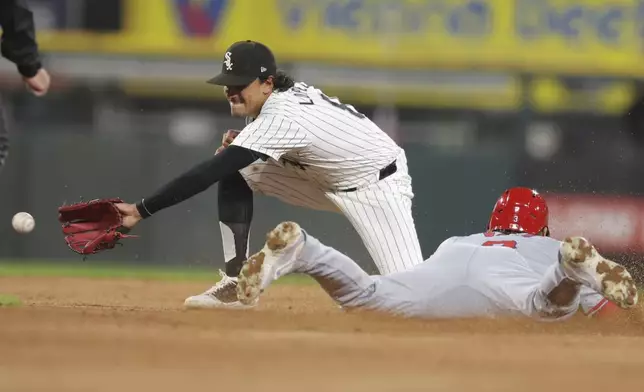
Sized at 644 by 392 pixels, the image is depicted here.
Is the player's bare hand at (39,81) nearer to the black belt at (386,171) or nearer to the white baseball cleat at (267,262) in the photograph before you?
the white baseball cleat at (267,262)

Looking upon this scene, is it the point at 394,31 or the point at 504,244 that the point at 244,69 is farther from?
the point at 394,31

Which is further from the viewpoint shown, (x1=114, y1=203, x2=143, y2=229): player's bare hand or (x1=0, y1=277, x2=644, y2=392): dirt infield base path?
(x1=114, y1=203, x2=143, y2=229): player's bare hand

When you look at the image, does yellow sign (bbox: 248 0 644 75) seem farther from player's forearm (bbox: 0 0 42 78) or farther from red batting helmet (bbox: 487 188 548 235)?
player's forearm (bbox: 0 0 42 78)

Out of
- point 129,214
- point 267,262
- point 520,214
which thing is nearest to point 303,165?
point 129,214

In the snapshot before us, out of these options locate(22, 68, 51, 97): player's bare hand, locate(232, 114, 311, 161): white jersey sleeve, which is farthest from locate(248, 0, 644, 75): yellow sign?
locate(22, 68, 51, 97): player's bare hand

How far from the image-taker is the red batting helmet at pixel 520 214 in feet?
17.0

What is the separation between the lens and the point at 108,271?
388 inches

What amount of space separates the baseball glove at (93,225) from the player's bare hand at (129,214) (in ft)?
0.06

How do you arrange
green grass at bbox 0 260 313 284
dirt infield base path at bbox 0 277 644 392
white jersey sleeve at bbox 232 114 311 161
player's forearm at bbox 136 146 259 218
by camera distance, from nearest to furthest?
dirt infield base path at bbox 0 277 644 392 < player's forearm at bbox 136 146 259 218 < white jersey sleeve at bbox 232 114 311 161 < green grass at bbox 0 260 313 284

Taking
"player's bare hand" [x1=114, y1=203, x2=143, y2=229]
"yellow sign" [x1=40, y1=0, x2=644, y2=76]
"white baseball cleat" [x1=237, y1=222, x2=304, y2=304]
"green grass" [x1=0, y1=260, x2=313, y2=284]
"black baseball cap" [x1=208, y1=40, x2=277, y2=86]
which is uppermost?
"black baseball cap" [x1=208, y1=40, x2=277, y2=86]

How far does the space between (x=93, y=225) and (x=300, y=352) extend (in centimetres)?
162

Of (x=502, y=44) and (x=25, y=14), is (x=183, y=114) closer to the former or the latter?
(x=502, y=44)

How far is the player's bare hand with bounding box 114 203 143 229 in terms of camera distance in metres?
5.06

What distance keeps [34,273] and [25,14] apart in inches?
202
